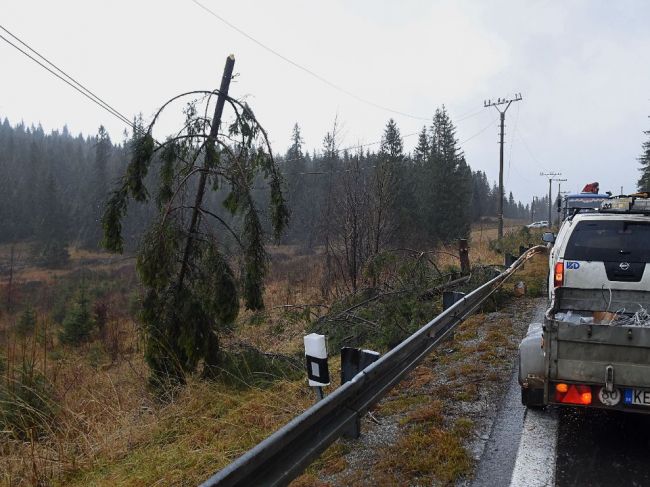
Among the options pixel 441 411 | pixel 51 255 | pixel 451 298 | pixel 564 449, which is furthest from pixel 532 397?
pixel 51 255

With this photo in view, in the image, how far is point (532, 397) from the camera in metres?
3.97

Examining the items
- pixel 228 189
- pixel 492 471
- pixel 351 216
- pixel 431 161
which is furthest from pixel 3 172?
pixel 492 471

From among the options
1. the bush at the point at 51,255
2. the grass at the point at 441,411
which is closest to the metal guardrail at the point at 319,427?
the grass at the point at 441,411

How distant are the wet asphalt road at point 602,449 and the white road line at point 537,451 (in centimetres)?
5

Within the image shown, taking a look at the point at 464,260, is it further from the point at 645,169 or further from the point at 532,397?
the point at 645,169

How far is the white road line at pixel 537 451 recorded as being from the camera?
2.91m

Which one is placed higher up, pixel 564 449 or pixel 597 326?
pixel 597 326

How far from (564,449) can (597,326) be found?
916 millimetres

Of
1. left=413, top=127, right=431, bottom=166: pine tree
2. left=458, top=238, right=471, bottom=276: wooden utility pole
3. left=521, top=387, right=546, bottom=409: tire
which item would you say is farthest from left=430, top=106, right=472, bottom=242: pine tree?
left=521, top=387, right=546, bottom=409: tire

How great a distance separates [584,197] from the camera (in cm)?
1588

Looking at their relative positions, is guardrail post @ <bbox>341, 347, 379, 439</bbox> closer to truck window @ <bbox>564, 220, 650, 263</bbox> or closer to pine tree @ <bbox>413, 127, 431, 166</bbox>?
truck window @ <bbox>564, 220, 650, 263</bbox>

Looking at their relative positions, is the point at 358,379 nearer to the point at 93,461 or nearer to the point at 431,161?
the point at 93,461

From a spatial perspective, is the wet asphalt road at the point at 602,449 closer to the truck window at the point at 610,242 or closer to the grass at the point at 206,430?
the grass at the point at 206,430

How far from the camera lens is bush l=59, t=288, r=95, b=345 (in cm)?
1655
